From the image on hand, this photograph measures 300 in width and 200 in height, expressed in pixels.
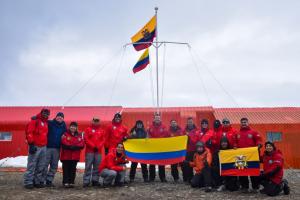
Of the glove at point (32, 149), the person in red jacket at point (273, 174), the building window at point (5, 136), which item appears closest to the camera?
the person in red jacket at point (273, 174)

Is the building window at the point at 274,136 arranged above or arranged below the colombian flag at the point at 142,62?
below

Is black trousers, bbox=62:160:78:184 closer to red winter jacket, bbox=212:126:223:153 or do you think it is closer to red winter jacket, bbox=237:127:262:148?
red winter jacket, bbox=212:126:223:153

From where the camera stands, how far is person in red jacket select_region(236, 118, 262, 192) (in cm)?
871

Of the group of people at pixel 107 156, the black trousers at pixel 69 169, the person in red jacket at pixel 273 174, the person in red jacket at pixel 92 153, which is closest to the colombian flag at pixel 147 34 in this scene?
the group of people at pixel 107 156

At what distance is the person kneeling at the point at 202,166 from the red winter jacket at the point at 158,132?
1423 mm

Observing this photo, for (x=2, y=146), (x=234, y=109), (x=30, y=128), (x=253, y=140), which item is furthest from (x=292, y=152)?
(x=2, y=146)

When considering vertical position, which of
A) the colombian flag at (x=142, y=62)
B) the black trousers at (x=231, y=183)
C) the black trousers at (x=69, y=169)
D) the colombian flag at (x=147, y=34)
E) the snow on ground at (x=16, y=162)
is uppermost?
the colombian flag at (x=147, y=34)

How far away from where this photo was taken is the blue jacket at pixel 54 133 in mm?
8945

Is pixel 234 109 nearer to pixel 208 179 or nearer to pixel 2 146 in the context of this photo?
pixel 208 179

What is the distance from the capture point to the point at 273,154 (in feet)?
27.0

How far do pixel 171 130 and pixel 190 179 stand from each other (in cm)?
168

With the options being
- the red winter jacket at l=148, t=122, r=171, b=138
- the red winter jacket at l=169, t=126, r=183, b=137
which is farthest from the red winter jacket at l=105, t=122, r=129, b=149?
the red winter jacket at l=169, t=126, r=183, b=137

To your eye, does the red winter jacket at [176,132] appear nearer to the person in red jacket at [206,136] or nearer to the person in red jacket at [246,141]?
the person in red jacket at [206,136]

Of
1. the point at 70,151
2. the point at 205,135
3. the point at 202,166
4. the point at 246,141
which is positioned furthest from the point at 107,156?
the point at 246,141
